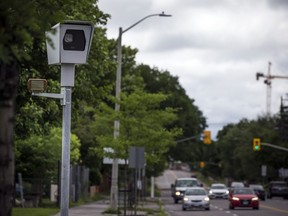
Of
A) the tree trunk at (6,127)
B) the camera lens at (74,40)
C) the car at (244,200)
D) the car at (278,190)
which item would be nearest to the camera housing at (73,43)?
the camera lens at (74,40)

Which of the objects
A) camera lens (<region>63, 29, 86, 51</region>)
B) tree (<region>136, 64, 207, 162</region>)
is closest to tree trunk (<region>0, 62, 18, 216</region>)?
camera lens (<region>63, 29, 86, 51</region>)

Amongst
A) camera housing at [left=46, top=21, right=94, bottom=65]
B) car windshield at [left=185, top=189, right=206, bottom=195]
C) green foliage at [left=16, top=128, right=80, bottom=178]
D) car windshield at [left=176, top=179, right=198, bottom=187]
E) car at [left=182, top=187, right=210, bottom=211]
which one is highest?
camera housing at [left=46, top=21, right=94, bottom=65]

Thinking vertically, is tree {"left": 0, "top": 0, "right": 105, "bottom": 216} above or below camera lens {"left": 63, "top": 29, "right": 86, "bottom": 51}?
below

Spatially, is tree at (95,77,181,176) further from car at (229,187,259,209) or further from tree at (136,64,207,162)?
tree at (136,64,207,162)

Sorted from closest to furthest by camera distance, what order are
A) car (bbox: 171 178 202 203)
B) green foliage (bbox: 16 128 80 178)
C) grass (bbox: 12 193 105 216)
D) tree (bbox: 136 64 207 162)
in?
grass (bbox: 12 193 105 216) → green foliage (bbox: 16 128 80 178) → car (bbox: 171 178 202 203) → tree (bbox: 136 64 207 162)

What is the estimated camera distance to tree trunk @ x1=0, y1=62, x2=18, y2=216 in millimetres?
8648

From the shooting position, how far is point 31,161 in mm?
44875

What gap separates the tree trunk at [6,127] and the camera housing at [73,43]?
7.53m

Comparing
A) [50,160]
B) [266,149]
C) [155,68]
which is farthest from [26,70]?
[266,149]

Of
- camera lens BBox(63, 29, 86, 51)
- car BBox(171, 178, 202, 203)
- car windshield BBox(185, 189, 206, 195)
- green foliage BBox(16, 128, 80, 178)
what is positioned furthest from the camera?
car BBox(171, 178, 202, 203)

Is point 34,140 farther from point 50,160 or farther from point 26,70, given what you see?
point 26,70

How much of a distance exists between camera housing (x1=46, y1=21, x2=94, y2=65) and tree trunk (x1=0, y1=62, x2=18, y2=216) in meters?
7.53

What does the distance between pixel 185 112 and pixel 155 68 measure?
21.3ft

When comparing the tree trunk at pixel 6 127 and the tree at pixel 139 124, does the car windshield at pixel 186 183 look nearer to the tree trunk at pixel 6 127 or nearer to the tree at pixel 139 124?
the tree at pixel 139 124
